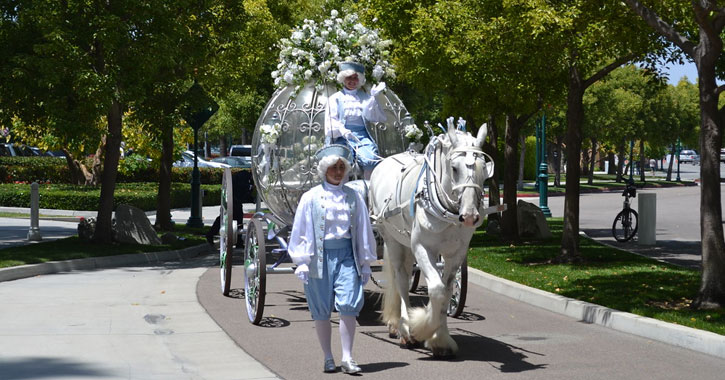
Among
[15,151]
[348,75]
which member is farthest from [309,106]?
[15,151]

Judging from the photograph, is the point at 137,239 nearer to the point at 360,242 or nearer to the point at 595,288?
the point at 595,288

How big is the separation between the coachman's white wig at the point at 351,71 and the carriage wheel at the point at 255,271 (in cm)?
213

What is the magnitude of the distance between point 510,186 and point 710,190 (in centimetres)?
943

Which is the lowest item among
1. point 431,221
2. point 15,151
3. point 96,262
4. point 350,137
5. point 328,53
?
point 96,262

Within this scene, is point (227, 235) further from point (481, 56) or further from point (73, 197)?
point (73, 197)

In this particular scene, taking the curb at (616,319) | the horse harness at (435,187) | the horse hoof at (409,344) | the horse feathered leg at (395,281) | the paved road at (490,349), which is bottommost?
the paved road at (490,349)

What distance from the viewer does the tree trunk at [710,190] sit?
35.4ft

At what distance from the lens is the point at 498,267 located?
15438 millimetres

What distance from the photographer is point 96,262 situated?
656 inches

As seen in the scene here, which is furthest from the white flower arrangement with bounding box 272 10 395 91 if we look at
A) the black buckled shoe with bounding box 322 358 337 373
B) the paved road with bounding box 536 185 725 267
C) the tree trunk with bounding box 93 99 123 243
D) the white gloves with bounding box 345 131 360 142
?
the paved road with bounding box 536 185 725 267

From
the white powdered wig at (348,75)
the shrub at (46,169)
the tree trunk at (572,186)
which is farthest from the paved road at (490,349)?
the shrub at (46,169)

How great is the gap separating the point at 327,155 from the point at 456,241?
1585mm

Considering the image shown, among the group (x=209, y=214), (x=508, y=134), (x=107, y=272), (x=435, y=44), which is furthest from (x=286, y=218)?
(x=209, y=214)

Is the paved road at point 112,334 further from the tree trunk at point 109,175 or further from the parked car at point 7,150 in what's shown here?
the parked car at point 7,150
